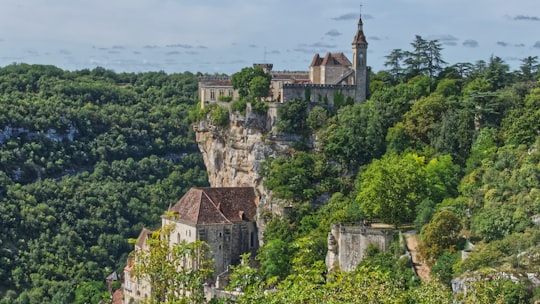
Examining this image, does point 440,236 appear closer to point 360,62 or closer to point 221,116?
point 360,62

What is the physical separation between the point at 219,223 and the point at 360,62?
19.9 metres

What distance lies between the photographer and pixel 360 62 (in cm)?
7700

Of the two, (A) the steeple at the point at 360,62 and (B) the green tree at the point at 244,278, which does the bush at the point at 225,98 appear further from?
(B) the green tree at the point at 244,278

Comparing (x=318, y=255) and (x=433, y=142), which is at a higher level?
(x=433, y=142)

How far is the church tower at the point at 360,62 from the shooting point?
76375mm

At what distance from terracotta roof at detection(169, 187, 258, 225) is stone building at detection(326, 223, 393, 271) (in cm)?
995

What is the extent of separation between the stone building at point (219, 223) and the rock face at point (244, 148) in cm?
172

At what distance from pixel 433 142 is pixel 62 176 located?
6322 centimetres

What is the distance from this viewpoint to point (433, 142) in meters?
67.5

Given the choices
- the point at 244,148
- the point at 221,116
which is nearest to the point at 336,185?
the point at 244,148

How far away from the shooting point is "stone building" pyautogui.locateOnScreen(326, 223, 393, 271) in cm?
5753

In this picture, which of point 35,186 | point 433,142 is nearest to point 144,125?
point 35,186

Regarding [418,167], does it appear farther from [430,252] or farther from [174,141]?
[174,141]

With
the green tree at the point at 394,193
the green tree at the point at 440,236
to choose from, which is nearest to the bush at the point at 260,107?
the green tree at the point at 394,193
